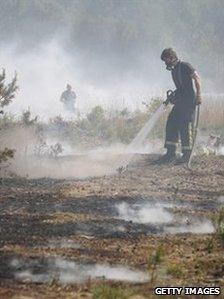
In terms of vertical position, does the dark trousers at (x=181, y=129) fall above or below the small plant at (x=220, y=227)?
above

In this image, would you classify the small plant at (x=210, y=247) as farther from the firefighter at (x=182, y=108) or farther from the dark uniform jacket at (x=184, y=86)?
the dark uniform jacket at (x=184, y=86)

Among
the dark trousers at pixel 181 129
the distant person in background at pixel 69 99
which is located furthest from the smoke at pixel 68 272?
the distant person in background at pixel 69 99

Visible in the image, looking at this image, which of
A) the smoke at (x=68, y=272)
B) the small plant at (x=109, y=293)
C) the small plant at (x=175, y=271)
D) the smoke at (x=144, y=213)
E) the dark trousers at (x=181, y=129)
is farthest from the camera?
the dark trousers at (x=181, y=129)

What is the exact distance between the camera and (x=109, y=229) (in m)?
6.16

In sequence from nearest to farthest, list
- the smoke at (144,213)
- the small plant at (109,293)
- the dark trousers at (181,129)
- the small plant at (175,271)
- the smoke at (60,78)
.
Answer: the small plant at (109,293) < the small plant at (175,271) < the smoke at (144,213) < the dark trousers at (181,129) < the smoke at (60,78)

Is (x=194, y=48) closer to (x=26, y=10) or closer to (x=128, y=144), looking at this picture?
(x=26, y=10)

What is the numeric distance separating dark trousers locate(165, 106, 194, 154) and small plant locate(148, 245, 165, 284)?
6543 millimetres

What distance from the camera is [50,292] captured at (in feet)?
13.6

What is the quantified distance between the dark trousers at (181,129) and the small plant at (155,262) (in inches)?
258

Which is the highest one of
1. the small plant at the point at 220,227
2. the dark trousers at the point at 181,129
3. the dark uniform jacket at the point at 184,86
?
the dark uniform jacket at the point at 184,86

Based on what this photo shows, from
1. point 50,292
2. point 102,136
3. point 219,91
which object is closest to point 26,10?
point 219,91

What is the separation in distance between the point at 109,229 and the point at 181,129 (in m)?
5.55

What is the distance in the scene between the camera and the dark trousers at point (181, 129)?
11305 millimetres

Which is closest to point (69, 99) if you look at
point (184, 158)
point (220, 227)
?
point (184, 158)
